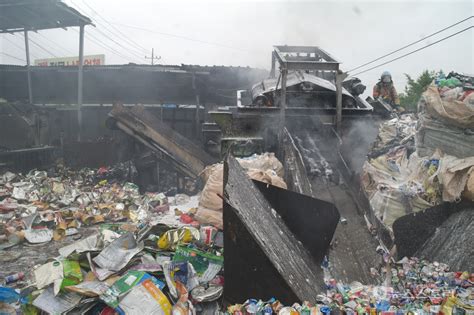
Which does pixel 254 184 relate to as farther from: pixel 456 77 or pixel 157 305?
pixel 456 77

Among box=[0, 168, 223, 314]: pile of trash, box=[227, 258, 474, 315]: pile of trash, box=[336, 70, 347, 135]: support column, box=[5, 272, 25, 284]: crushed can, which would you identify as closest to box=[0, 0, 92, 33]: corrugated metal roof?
box=[0, 168, 223, 314]: pile of trash

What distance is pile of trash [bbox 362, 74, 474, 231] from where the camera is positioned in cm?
285

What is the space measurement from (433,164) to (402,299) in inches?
63.2

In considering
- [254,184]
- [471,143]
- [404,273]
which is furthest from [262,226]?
Result: [471,143]

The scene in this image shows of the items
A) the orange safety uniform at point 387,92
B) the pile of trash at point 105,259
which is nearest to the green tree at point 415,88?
the orange safety uniform at point 387,92

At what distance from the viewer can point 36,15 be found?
9.27 m

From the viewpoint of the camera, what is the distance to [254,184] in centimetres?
326

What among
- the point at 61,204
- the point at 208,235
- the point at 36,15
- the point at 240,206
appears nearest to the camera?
the point at 240,206

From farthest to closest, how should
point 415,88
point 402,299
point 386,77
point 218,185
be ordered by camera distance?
point 415,88, point 386,77, point 218,185, point 402,299

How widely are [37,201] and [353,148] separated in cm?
542

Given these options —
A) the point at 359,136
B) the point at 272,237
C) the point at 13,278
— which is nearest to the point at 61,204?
the point at 13,278

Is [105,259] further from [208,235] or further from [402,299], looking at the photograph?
[402,299]

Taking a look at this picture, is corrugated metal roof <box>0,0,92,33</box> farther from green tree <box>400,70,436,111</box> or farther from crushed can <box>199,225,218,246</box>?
green tree <box>400,70,436,111</box>

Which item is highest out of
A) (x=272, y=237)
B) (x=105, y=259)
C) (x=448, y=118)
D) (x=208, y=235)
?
(x=448, y=118)
